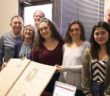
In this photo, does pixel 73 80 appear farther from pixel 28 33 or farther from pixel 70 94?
pixel 28 33

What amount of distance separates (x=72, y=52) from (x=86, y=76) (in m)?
0.29

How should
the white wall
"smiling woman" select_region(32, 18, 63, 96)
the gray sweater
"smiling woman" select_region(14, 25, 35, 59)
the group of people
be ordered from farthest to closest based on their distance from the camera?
1. the white wall
2. the gray sweater
3. "smiling woman" select_region(14, 25, 35, 59)
4. "smiling woman" select_region(32, 18, 63, 96)
5. the group of people

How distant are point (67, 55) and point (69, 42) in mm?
168

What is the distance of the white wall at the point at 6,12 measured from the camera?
341 cm

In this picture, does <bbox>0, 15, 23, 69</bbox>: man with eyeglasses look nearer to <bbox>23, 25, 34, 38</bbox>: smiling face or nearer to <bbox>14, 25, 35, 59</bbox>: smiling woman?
<bbox>14, 25, 35, 59</bbox>: smiling woman

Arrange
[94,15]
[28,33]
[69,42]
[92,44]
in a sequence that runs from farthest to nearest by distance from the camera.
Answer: [94,15] → [28,33] → [69,42] → [92,44]

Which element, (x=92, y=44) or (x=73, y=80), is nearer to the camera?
(x=92, y=44)

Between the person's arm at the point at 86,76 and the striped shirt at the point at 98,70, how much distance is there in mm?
58

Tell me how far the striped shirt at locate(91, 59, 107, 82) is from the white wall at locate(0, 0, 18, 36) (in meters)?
2.37

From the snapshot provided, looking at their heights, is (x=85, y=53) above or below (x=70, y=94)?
above

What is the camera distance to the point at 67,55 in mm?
1718

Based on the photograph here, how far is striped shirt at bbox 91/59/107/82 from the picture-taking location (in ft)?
4.71

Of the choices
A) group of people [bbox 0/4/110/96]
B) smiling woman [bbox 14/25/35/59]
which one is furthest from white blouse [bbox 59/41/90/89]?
smiling woman [bbox 14/25/35/59]

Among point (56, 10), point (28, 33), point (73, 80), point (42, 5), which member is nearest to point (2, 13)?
point (42, 5)
